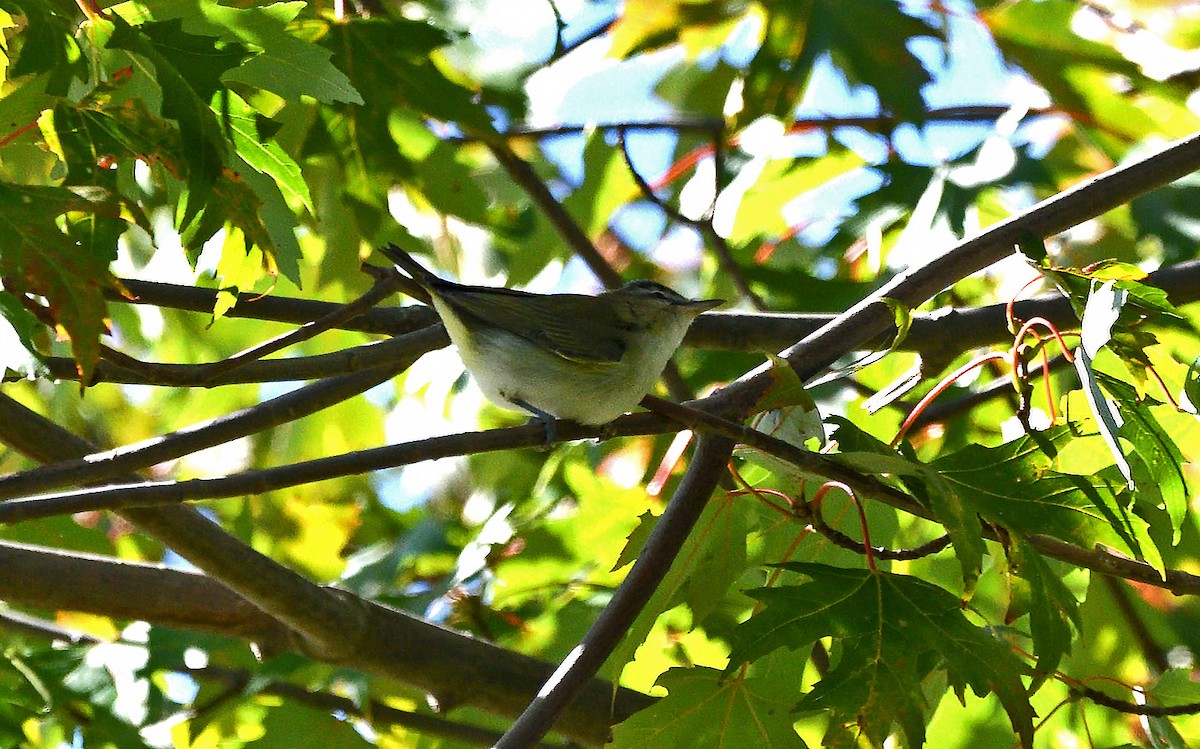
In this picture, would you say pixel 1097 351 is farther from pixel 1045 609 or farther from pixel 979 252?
pixel 979 252

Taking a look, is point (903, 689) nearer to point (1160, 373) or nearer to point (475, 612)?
point (1160, 373)

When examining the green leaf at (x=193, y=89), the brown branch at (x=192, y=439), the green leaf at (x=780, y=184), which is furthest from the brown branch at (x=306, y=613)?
the green leaf at (x=780, y=184)

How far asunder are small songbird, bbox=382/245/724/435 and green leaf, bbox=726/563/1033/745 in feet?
3.91

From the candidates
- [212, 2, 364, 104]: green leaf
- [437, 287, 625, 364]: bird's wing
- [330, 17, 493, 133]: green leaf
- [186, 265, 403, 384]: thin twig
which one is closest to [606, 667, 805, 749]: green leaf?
[186, 265, 403, 384]: thin twig

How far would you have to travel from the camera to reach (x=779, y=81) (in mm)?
4242

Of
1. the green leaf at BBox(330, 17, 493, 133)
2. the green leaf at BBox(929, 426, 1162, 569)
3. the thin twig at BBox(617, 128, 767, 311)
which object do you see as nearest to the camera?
the green leaf at BBox(929, 426, 1162, 569)

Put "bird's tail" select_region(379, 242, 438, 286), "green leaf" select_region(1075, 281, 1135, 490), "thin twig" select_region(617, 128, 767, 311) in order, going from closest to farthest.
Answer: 1. "green leaf" select_region(1075, 281, 1135, 490)
2. "bird's tail" select_region(379, 242, 438, 286)
3. "thin twig" select_region(617, 128, 767, 311)

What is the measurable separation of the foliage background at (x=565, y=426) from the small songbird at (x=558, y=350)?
22cm

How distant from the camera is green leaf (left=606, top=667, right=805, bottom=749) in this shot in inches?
92.4

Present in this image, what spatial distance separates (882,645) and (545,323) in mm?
1655

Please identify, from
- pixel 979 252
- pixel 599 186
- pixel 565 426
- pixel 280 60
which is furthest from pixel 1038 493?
pixel 599 186

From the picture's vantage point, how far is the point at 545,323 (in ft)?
11.5

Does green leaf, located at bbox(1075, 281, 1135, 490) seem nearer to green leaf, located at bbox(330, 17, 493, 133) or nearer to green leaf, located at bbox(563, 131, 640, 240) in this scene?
green leaf, located at bbox(330, 17, 493, 133)

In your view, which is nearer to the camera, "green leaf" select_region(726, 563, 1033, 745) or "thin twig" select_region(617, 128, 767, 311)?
"green leaf" select_region(726, 563, 1033, 745)
